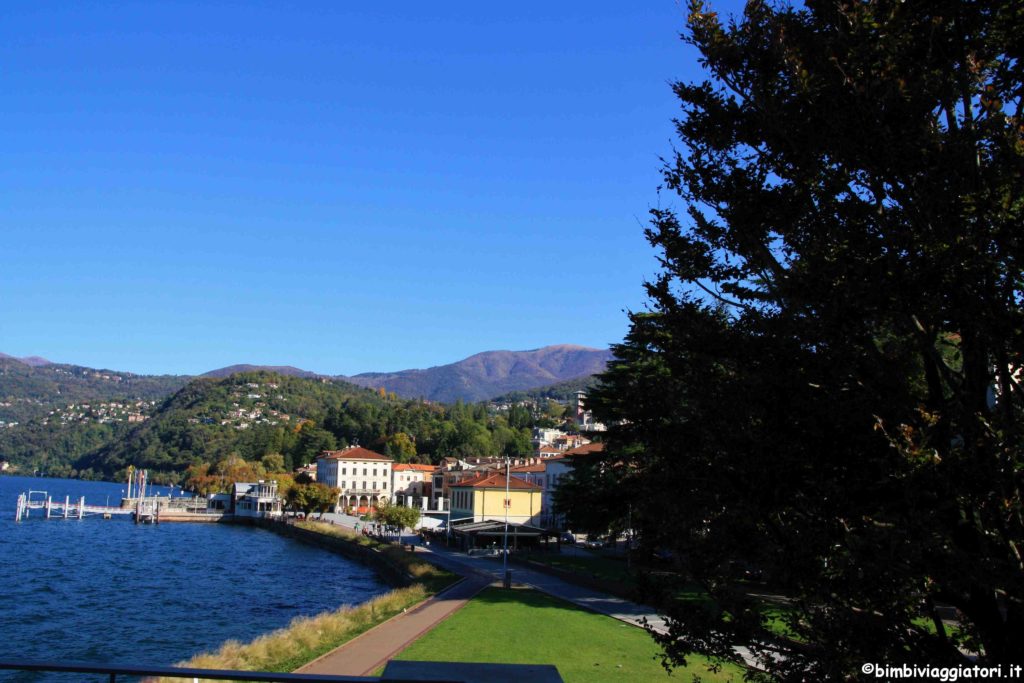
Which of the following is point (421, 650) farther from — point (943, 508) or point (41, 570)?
point (41, 570)

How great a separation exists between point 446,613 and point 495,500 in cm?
4317

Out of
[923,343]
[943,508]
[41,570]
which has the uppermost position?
[923,343]

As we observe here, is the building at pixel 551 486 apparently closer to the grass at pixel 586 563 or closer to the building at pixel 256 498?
the grass at pixel 586 563

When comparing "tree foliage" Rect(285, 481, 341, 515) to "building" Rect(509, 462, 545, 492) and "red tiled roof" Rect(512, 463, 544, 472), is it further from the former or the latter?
"building" Rect(509, 462, 545, 492)

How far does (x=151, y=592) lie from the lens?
4147 centimetres

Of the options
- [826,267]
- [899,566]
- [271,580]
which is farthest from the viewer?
[271,580]

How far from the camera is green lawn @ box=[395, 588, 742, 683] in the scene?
16641mm

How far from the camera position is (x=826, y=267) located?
24.4ft

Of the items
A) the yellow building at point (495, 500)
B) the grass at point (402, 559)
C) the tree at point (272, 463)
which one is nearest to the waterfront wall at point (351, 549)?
the grass at point (402, 559)

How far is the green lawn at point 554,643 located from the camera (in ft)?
54.6

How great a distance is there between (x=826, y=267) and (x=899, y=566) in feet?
8.55

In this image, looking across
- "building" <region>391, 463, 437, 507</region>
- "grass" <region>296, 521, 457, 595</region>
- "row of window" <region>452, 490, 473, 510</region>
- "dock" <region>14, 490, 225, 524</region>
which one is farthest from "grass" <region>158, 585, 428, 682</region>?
"dock" <region>14, 490, 225, 524</region>

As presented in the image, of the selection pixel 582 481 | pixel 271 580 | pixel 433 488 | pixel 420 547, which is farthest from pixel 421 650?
pixel 433 488

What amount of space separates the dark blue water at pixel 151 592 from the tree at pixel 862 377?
29.7 ft
